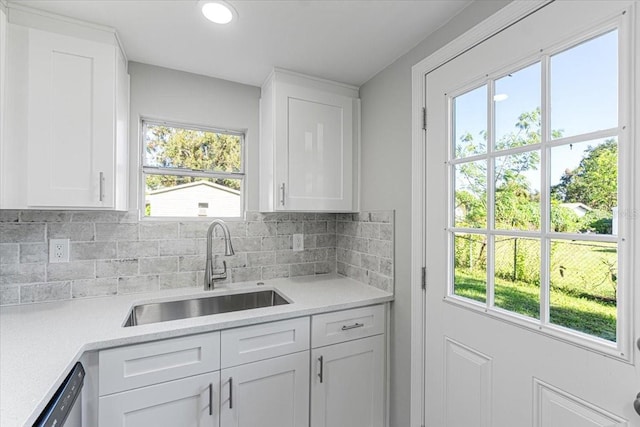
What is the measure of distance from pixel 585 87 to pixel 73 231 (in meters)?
2.35

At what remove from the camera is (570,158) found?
0.95m

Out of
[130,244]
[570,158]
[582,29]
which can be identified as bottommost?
[130,244]

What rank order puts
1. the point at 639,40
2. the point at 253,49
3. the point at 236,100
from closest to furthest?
the point at 639,40 < the point at 253,49 < the point at 236,100

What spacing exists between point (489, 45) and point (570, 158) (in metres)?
0.58

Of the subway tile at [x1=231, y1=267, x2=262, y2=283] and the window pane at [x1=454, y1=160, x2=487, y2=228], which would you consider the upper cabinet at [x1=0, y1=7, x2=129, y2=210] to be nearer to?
the subway tile at [x1=231, y1=267, x2=262, y2=283]

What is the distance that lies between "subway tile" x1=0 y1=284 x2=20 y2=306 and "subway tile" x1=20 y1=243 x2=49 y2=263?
14cm

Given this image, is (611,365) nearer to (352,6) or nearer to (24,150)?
(352,6)

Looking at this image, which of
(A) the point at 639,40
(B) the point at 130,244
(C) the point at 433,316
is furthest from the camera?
(B) the point at 130,244

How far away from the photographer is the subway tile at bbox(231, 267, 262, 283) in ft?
6.60

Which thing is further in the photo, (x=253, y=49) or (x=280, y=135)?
(x=280, y=135)

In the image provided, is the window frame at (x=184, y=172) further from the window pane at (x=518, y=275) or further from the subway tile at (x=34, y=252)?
the window pane at (x=518, y=275)

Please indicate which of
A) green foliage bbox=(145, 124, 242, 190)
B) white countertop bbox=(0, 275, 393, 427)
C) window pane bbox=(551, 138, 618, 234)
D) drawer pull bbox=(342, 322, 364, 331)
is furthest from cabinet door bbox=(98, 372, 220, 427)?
window pane bbox=(551, 138, 618, 234)

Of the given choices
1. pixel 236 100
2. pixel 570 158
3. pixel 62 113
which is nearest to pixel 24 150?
pixel 62 113

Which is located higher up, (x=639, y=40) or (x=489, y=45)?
(x=489, y=45)
